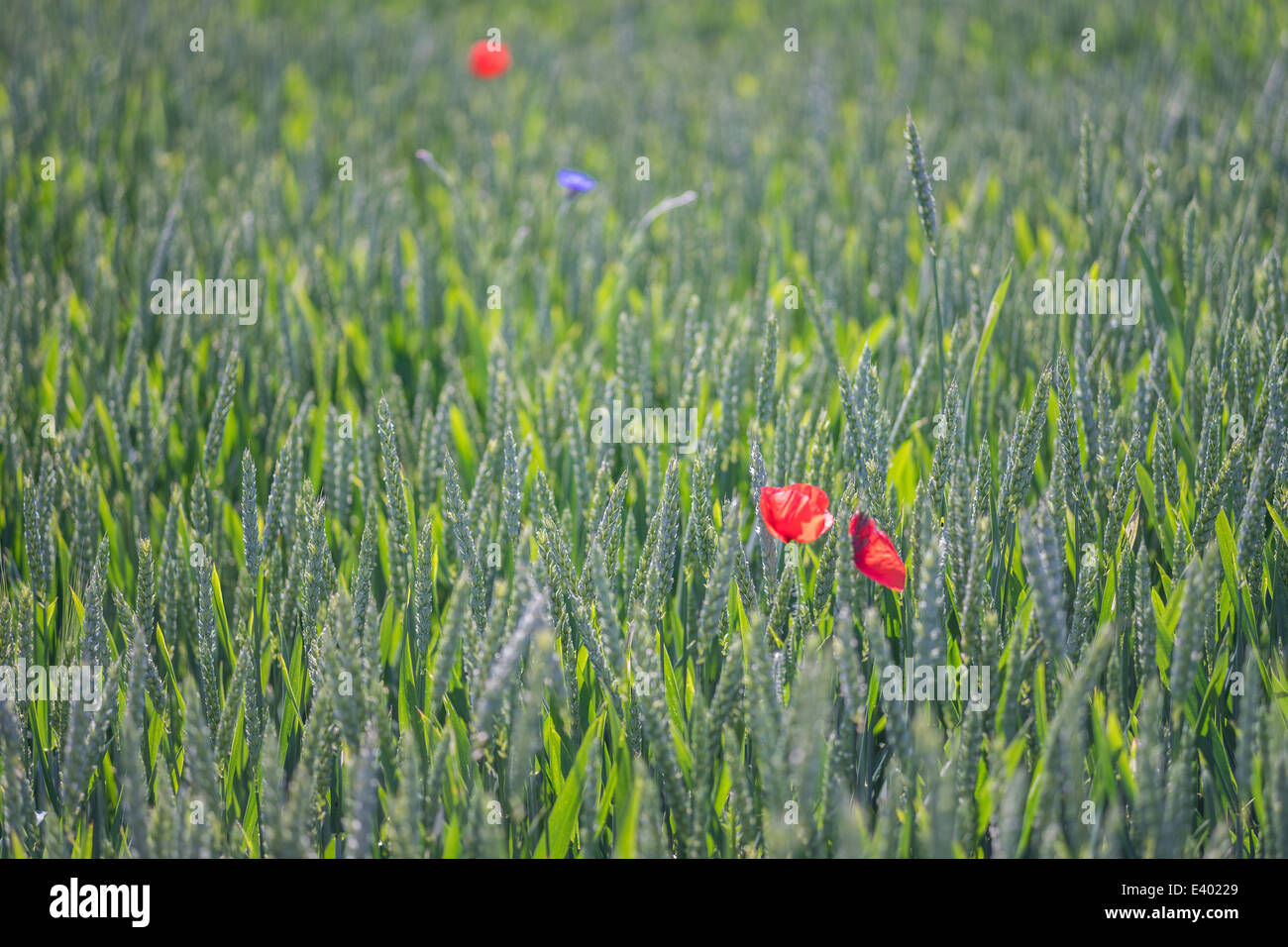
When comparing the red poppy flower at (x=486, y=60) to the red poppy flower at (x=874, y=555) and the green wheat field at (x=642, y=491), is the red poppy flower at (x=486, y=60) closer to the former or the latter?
the green wheat field at (x=642, y=491)

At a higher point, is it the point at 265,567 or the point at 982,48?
the point at 982,48

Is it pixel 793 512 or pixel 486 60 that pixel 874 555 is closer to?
pixel 793 512

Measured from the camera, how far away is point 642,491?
1765mm

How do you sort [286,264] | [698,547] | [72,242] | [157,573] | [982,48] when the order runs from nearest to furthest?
[698,547] < [157,573] < [286,264] < [72,242] < [982,48]

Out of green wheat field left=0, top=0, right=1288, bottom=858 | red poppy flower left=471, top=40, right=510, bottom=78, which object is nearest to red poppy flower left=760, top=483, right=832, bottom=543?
green wheat field left=0, top=0, right=1288, bottom=858

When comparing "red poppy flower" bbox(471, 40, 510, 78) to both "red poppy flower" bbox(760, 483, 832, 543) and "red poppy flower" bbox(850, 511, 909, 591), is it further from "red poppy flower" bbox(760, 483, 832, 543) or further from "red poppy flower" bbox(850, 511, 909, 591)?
"red poppy flower" bbox(850, 511, 909, 591)

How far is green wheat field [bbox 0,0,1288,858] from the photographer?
1.00 m

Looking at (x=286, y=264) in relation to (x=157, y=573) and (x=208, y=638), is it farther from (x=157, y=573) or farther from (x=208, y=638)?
(x=208, y=638)

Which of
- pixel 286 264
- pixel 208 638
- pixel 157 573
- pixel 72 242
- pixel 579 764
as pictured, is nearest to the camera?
pixel 579 764

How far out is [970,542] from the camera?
3.66 feet

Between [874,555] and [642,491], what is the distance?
661 millimetres

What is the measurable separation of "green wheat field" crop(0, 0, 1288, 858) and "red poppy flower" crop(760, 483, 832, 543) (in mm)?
43
